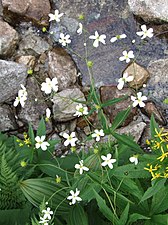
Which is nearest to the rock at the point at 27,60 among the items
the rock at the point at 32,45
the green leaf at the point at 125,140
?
the rock at the point at 32,45

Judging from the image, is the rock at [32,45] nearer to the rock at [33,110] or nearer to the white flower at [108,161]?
the rock at [33,110]

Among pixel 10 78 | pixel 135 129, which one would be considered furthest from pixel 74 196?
pixel 10 78

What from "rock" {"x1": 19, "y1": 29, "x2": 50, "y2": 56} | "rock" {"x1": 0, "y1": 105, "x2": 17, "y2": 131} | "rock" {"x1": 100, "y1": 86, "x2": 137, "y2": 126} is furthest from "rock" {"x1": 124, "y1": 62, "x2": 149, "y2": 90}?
"rock" {"x1": 0, "y1": 105, "x2": 17, "y2": 131}

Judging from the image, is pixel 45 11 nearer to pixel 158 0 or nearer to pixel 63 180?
pixel 158 0

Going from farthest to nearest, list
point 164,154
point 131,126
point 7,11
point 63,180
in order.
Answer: point 7,11 < point 131,126 < point 63,180 < point 164,154

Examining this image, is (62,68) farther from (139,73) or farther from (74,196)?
(74,196)

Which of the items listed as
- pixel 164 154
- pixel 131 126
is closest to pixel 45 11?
pixel 131 126

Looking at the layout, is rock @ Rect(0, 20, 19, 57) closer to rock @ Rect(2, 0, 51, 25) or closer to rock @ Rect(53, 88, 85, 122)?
rock @ Rect(2, 0, 51, 25)
